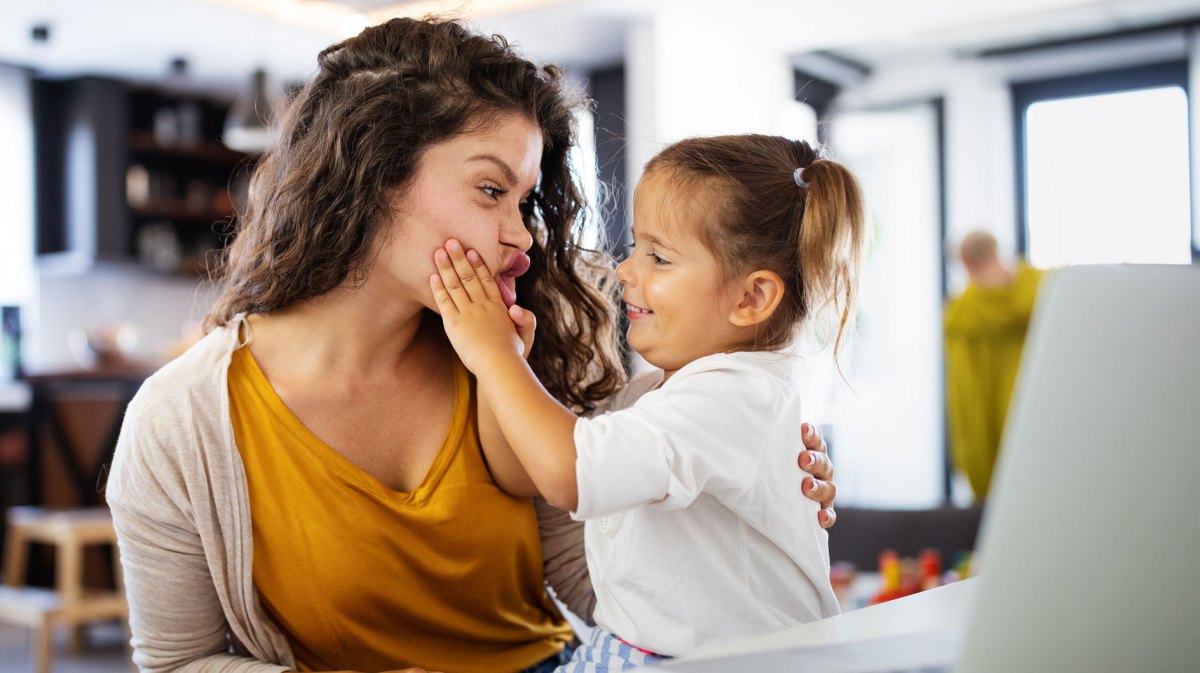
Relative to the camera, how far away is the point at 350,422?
1.33 m

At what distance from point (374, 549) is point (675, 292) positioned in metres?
0.46

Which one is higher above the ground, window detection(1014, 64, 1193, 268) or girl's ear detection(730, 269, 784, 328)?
window detection(1014, 64, 1193, 268)

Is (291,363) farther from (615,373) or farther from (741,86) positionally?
A: (741,86)

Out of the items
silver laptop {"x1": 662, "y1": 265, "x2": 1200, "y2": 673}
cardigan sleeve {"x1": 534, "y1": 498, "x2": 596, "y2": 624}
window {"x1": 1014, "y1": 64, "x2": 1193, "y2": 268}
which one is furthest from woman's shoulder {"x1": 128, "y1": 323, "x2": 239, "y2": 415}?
window {"x1": 1014, "y1": 64, "x2": 1193, "y2": 268}

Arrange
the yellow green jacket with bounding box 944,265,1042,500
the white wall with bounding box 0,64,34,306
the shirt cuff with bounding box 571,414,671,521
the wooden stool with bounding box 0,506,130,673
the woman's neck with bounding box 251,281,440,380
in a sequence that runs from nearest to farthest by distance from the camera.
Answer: the shirt cuff with bounding box 571,414,671,521 → the woman's neck with bounding box 251,281,440,380 → the wooden stool with bounding box 0,506,130,673 → the yellow green jacket with bounding box 944,265,1042,500 → the white wall with bounding box 0,64,34,306

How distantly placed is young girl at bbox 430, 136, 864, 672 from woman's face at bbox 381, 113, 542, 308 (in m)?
0.03

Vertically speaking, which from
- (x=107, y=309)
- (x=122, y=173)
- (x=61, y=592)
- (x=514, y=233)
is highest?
(x=122, y=173)

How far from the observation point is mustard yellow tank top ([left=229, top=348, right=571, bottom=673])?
1.25 m

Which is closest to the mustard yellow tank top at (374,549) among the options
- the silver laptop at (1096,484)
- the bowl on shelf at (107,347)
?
the silver laptop at (1096,484)

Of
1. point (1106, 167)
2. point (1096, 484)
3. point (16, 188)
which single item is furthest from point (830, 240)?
point (16, 188)

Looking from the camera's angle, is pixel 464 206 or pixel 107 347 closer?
pixel 464 206

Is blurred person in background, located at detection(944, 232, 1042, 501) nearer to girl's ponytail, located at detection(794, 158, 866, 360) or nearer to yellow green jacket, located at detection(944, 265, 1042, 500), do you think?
yellow green jacket, located at detection(944, 265, 1042, 500)

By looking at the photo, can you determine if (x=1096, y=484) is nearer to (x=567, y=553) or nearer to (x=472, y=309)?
(x=472, y=309)

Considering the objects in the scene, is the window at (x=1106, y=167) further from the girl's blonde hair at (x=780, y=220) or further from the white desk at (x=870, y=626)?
the white desk at (x=870, y=626)
